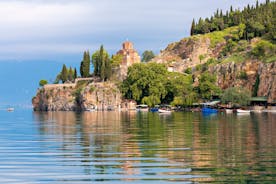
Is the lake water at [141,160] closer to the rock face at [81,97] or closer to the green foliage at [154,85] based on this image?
the green foliage at [154,85]

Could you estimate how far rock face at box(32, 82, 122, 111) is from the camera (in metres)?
133

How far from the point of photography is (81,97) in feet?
444

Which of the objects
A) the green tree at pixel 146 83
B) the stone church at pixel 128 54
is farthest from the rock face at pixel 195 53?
the green tree at pixel 146 83

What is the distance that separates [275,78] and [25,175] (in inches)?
3549

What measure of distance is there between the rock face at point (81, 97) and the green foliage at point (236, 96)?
109 feet

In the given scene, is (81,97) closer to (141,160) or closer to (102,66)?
(102,66)

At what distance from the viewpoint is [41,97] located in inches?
5773

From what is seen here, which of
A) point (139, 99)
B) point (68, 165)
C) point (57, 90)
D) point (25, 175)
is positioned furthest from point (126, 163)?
point (57, 90)

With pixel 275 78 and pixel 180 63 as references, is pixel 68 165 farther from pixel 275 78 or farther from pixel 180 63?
pixel 180 63

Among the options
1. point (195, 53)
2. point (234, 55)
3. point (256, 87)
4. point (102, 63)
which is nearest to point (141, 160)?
point (256, 87)

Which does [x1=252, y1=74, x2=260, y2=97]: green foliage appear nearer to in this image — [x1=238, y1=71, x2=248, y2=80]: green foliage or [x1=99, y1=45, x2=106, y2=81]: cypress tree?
[x1=238, y1=71, x2=248, y2=80]: green foliage

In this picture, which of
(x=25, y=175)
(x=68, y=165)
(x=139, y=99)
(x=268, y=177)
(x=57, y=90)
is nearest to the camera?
(x=268, y=177)

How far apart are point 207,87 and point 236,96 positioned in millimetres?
10932

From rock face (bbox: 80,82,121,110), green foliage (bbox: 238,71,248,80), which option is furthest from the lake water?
rock face (bbox: 80,82,121,110)
